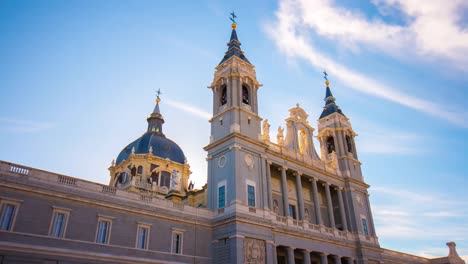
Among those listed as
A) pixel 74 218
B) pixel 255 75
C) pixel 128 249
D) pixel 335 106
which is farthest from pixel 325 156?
pixel 74 218

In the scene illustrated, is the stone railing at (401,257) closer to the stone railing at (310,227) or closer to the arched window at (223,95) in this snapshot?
the stone railing at (310,227)

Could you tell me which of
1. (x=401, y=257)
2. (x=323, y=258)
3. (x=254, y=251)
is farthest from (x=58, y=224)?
(x=401, y=257)

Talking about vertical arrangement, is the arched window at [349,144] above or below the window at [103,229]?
above

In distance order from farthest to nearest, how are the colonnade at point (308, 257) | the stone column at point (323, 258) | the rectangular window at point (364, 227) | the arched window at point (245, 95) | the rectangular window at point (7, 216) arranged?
the rectangular window at point (364, 227) → the arched window at point (245, 95) → the stone column at point (323, 258) → the colonnade at point (308, 257) → the rectangular window at point (7, 216)

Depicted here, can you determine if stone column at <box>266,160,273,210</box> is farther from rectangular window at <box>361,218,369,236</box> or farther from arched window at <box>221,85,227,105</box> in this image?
rectangular window at <box>361,218,369,236</box>

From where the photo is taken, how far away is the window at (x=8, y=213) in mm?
21406

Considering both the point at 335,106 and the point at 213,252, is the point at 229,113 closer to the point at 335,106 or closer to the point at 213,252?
the point at 213,252

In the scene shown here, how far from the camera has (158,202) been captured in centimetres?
2892

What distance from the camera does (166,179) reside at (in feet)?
206

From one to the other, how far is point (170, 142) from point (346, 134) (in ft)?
110

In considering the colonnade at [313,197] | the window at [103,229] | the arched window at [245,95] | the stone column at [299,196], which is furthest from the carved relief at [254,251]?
the arched window at [245,95]

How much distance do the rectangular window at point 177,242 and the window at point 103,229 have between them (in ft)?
17.0

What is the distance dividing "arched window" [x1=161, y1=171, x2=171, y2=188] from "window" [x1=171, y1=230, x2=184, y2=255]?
33357 millimetres

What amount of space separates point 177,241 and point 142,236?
3.02 m
